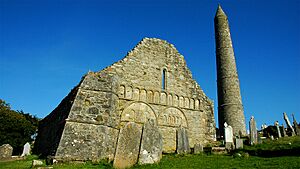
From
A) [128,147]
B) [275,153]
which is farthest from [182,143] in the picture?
[128,147]

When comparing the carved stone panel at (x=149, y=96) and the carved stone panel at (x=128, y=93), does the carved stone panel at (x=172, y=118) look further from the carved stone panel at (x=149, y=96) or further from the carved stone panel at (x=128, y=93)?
the carved stone panel at (x=128, y=93)

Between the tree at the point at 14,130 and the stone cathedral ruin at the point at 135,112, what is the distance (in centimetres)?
1549

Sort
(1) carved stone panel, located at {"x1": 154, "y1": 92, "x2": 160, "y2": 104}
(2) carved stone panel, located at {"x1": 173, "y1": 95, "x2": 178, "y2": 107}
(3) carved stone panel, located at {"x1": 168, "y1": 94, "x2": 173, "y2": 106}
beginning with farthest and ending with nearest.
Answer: (2) carved stone panel, located at {"x1": 173, "y1": 95, "x2": 178, "y2": 107}
(3) carved stone panel, located at {"x1": 168, "y1": 94, "x2": 173, "y2": 106}
(1) carved stone panel, located at {"x1": 154, "y1": 92, "x2": 160, "y2": 104}

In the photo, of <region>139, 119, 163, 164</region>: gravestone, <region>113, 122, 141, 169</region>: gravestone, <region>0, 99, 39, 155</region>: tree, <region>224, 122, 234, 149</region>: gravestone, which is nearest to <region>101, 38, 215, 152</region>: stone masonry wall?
<region>224, 122, 234, 149</region>: gravestone

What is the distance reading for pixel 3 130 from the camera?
32.4 metres

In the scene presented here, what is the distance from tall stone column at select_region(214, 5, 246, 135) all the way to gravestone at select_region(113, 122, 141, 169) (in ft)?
61.9

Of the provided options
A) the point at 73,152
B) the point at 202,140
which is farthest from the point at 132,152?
the point at 202,140

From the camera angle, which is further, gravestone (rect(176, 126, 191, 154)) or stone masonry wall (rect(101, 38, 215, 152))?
stone masonry wall (rect(101, 38, 215, 152))

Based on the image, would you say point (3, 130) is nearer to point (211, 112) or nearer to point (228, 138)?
point (211, 112)

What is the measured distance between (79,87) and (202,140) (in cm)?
1015

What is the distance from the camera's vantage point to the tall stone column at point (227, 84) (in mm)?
27344

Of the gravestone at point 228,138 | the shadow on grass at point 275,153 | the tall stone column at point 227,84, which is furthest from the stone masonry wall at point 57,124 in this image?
the tall stone column at point 227,84

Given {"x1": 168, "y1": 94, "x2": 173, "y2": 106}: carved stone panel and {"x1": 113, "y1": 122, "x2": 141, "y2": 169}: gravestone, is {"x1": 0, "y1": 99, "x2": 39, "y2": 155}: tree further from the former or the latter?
{"x1": 113, "y1": 122, "x2": 141, "y2": 169}: gravestone

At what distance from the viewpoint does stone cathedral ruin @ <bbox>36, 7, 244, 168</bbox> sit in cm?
1039
